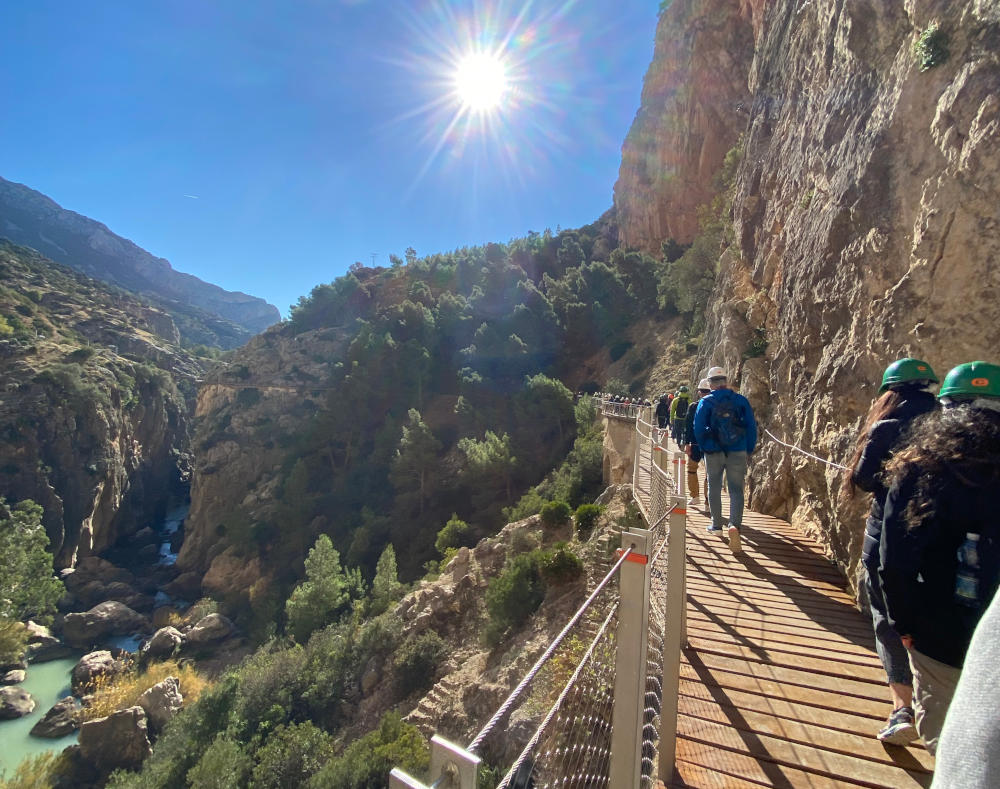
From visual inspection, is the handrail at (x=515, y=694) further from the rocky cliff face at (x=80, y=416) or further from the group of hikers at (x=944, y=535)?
the rocky cliff face at (x=80, y=416)

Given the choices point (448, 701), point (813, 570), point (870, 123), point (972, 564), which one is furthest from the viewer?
point (448, 701)

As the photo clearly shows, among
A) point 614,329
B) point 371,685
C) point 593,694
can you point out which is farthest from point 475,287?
point 593,694

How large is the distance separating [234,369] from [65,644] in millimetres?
26515

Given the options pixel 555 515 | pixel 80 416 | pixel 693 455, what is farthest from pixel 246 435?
pixel 693 455

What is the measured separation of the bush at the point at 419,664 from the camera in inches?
570

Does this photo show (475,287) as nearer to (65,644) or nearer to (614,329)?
(614,329)

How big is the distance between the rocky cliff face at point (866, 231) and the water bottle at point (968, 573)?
10.6 ft

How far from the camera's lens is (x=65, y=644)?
28.7 m

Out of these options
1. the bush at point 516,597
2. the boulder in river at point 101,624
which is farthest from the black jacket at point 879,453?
the boulder in river at point 101,624

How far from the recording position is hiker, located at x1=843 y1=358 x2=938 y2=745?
2.38 metres

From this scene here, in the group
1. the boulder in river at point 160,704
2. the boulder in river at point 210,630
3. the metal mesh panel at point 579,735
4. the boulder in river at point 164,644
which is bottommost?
the boulder in river at point 164,644

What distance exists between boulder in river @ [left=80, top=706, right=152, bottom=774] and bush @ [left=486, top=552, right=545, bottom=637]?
58.2ft

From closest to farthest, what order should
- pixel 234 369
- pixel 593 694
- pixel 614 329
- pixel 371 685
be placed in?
pixel 593 694 < pixel 371 685 < pixel 614 329 < pixel 234 369

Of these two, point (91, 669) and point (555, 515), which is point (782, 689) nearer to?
point (555, 515)
